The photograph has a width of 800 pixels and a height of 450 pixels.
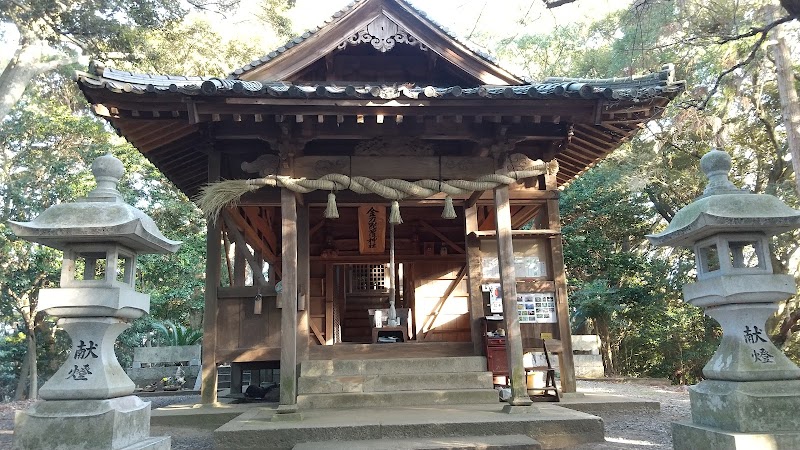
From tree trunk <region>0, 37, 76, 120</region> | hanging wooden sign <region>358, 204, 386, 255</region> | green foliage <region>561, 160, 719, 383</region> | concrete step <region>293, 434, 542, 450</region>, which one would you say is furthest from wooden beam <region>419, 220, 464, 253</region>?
tree trunk <region>0, 37, 76, 120</region>

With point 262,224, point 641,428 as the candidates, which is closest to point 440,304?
point 262,224

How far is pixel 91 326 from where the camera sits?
405 cm

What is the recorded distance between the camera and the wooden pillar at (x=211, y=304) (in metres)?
6.89

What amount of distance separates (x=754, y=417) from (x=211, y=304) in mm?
6430

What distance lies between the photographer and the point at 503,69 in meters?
7.62

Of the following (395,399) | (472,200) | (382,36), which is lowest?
(395,399)

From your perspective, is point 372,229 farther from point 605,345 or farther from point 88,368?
point 605,345

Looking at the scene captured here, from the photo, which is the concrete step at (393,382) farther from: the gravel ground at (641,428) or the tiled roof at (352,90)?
the tiled roof at (352,90)

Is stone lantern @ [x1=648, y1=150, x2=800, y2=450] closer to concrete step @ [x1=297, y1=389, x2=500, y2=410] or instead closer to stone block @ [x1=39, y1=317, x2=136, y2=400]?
concrete step @ [x1=297, y1=389, x2=500, y2=410]

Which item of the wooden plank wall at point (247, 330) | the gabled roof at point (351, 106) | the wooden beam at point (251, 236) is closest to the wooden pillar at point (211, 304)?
the wooden plank wall at point (247, 330)

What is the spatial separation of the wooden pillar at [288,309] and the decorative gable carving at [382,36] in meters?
A: 2.78

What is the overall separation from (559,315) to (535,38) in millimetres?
18703

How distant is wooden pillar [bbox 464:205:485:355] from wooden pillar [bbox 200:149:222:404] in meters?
3.85

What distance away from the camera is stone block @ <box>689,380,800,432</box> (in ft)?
12.2
